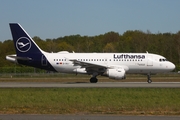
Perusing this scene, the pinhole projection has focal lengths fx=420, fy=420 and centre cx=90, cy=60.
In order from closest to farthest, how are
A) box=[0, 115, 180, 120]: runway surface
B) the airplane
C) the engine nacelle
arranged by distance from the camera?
box=[0, 115, 180, 120]: runway surface → the engine nacelle → the airplane

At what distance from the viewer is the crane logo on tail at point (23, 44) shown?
44438 mm

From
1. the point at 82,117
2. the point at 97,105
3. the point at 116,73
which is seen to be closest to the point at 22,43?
the point at 116,73

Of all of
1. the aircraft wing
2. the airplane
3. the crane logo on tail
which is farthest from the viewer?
the crane logo on tail

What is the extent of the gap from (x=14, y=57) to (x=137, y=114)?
29.1 meters

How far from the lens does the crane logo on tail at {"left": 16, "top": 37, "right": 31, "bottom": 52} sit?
44.4 m

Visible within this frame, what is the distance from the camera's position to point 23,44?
44500mm

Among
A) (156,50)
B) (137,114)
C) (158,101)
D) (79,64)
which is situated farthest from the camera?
(156,50)

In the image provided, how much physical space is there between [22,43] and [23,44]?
15 cm

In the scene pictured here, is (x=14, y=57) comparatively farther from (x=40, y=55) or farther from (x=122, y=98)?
(x=122, y=98)

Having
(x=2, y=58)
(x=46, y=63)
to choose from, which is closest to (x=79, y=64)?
(x=46, y=63)

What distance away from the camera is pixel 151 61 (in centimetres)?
4409

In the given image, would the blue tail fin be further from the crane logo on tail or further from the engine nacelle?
the engine nacelle

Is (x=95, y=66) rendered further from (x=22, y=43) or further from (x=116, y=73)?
(x=22, y=43)

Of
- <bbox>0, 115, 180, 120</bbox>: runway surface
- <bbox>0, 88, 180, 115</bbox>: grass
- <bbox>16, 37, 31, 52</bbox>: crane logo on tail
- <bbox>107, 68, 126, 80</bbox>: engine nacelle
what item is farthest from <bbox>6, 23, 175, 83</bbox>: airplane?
<bbox>0, 115, 180, 120</bbox>: runway surface
